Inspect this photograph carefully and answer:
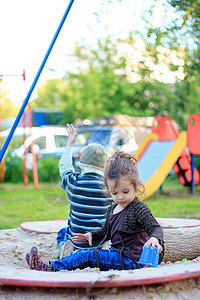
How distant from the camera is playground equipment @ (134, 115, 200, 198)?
6.83 m

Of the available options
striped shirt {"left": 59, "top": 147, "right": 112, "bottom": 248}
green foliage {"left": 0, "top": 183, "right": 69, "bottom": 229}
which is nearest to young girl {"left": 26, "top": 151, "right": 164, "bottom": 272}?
striped shirt {"left": 59, "top": 147, "right": 112, "bottom": 248}

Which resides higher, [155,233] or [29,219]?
[155,233]

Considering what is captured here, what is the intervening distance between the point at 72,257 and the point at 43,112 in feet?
48.6

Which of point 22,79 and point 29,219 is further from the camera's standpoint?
point 22,79

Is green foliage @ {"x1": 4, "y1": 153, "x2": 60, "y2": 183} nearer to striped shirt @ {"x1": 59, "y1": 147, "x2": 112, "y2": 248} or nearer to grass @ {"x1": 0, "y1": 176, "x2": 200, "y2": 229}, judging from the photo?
grass @ {"x1": 0, "y1": 176, "x2": 200, "y2": 229}

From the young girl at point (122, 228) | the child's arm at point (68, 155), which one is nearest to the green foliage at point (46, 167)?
the child's arm at point (68, 155)

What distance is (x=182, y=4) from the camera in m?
3.67

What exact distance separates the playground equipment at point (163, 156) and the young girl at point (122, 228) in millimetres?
4334

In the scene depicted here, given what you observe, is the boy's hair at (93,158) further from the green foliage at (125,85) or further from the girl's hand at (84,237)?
the green foliage at (125,85)

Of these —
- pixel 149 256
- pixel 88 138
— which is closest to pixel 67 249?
pixel 149 256

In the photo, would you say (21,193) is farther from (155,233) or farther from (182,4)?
(155,233)

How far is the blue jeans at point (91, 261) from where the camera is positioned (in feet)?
7.06

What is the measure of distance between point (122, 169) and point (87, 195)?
49cm

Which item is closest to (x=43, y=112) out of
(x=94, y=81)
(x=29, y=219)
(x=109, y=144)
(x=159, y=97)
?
(x=94, y=81)
